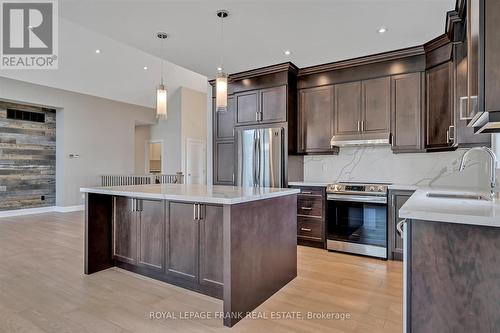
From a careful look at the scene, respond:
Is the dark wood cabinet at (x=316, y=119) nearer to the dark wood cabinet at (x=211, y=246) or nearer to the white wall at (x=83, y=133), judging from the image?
the dark wood cabinet at (x=211, y=246)

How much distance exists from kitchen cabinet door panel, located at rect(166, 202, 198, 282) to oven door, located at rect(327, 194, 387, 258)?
2126mm

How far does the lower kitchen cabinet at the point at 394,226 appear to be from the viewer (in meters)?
3.44

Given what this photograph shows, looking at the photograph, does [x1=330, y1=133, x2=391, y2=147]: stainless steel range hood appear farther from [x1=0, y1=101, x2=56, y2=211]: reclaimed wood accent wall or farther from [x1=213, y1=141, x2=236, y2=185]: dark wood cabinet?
[x1=0, y1=101, x2=56, y2=211]: reclaimed wood accent wall

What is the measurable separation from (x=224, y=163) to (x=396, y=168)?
8.70ft

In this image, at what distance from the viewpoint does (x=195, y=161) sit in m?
9.79

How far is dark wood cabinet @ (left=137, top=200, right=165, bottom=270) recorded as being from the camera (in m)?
2.68

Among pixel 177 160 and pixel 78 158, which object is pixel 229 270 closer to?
pixel 78 158

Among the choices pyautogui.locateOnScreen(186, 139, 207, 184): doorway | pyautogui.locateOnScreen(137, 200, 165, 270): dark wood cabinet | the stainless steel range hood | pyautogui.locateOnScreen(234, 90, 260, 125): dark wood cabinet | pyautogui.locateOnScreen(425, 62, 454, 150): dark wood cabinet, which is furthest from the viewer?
pyautogui.locateOnScreen(186, 139, 207, 184): doorway

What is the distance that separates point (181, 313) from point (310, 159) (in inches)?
126

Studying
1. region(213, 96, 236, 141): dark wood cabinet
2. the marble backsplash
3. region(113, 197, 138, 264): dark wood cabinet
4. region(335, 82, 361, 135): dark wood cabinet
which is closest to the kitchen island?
region(113, 197, 138, 264): dark wood cabinet

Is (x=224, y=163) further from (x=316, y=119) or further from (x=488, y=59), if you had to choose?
(x=488, y=59)

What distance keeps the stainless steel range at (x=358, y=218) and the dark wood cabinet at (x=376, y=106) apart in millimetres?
800

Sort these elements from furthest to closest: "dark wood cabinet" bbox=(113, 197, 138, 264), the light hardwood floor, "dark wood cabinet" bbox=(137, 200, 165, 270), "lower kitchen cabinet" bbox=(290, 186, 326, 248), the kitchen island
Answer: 1. "lower kitchen cabinet" bbox=(290, 186, 326, 248)
2. "dark wood cabinet" bbox=(113, 197, 138, 264)
3. "dark wood cabinet" bbox=(137, 200, 165, 270)
4. the kitchen island
5. the light hardwood floor

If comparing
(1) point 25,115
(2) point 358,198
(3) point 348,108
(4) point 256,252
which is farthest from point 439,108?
(1) point 25,115
